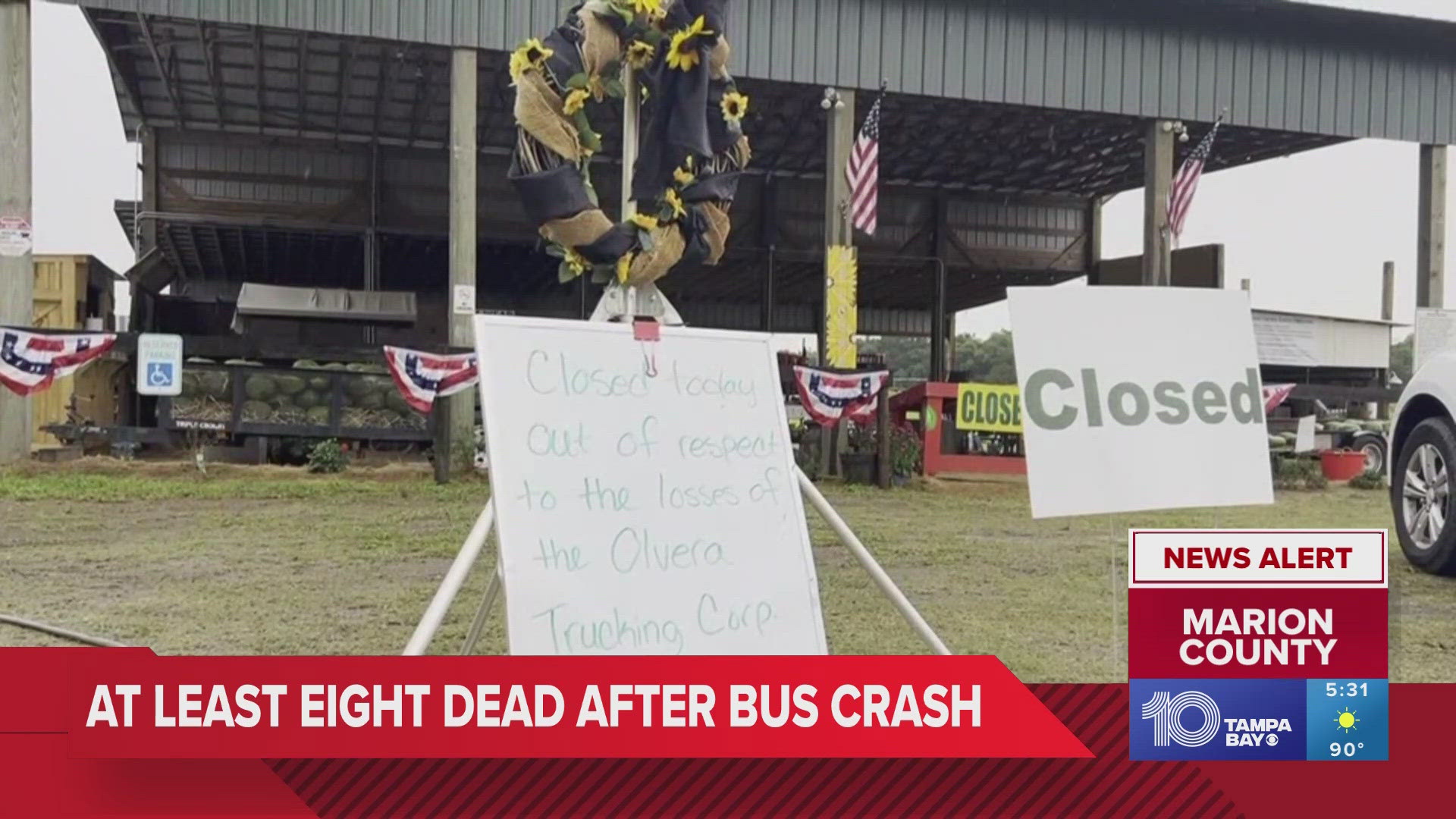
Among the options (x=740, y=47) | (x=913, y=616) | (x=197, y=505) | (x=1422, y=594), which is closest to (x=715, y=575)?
(x=913, y=616)

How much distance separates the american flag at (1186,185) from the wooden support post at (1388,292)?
1856cm

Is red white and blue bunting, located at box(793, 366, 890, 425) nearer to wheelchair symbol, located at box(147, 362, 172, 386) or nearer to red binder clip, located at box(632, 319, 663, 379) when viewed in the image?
wheelchair symbol, located at box(147, 362, 172, 386)

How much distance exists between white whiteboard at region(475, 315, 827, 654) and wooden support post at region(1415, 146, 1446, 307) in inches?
644

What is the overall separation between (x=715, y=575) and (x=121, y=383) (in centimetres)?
1285

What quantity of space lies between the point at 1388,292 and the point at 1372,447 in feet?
58.1

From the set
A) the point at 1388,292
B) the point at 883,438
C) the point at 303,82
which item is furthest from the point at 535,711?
the point at 1388,292

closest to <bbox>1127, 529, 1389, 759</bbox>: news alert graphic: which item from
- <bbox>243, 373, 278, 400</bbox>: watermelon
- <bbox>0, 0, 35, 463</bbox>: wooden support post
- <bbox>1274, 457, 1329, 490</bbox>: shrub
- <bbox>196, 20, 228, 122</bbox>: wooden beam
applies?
<bbox>243, 373, 278, 400</bbox>: watermelon

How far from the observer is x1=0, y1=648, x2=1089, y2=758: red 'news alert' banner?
2.65m

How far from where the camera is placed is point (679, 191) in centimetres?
427

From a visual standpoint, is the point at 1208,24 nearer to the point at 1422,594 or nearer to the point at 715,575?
the point at 1422,594

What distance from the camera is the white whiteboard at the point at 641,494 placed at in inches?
112

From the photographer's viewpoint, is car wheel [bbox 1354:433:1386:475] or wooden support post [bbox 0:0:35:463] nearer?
wooden support post [bbox 0:0:35:463]

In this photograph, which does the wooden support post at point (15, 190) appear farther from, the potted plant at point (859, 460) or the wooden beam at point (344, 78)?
the potted plant at point (859, 460)

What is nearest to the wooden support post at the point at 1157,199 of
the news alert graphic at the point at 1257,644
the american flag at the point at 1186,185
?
the american flag at the point at 1186,185
